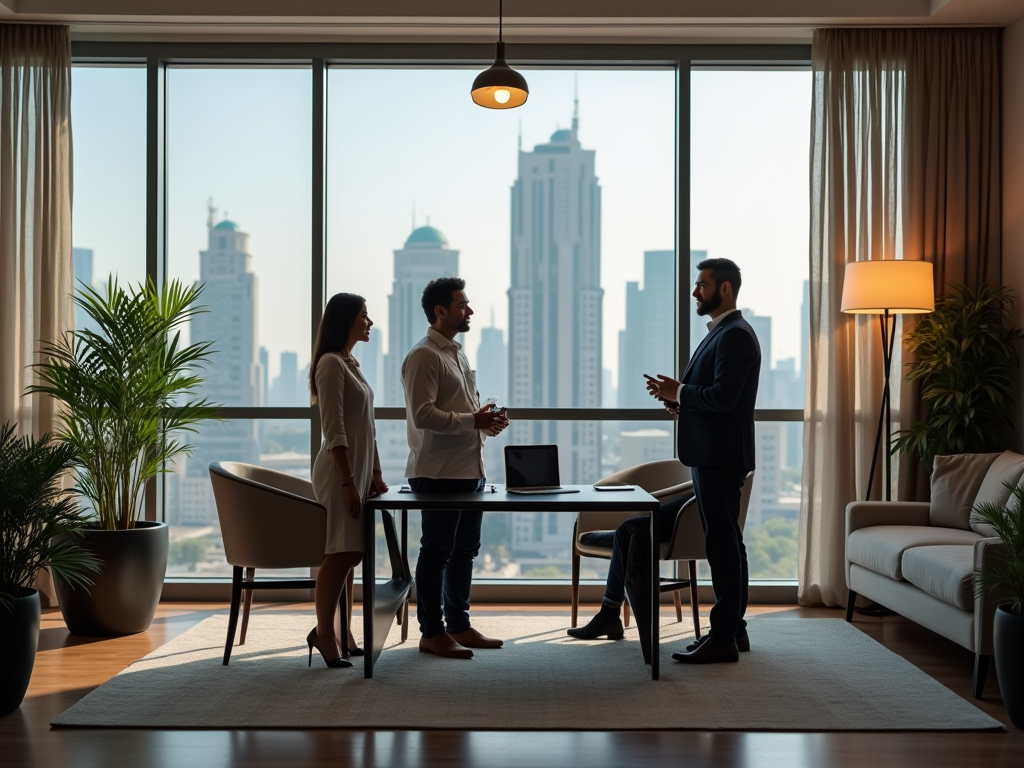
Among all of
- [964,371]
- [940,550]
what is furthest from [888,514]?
[964,371]

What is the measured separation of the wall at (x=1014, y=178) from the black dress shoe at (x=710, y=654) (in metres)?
2.25

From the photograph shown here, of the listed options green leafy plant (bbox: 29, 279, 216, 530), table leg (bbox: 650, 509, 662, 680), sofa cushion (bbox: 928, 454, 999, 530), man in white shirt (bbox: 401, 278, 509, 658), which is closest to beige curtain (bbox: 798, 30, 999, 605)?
sofa cushion (bbox: 928, 454, 999, 530)

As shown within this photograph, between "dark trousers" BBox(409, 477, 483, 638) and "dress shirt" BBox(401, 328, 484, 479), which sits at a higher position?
"dress shirt" BBox(401, 328, 484, 479)

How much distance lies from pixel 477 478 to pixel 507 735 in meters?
1.18

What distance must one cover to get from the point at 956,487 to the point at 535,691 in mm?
2501

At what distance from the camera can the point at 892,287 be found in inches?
197

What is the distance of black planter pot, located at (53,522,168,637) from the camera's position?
15.4ft

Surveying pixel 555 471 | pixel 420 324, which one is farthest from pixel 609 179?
pixel 555 471

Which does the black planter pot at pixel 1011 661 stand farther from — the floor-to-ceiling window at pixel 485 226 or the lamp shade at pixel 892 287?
the floor-to-ceiling window at pixel 485 226

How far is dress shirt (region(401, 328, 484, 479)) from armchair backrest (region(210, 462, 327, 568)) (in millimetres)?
467

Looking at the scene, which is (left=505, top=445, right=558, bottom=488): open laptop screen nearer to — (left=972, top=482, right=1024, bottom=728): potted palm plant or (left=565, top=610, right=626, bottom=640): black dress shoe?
(left=565, top=610, right=626, bottom=640): black dress shoe

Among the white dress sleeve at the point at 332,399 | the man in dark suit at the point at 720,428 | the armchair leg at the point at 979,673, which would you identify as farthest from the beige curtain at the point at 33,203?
the armchair leg at the point at 979,673

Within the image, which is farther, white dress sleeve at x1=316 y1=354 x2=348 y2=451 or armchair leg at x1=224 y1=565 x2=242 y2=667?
armchair leg at x1=224 y1=565 x2=242 y2=667

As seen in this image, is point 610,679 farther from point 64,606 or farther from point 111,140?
point 111,140
